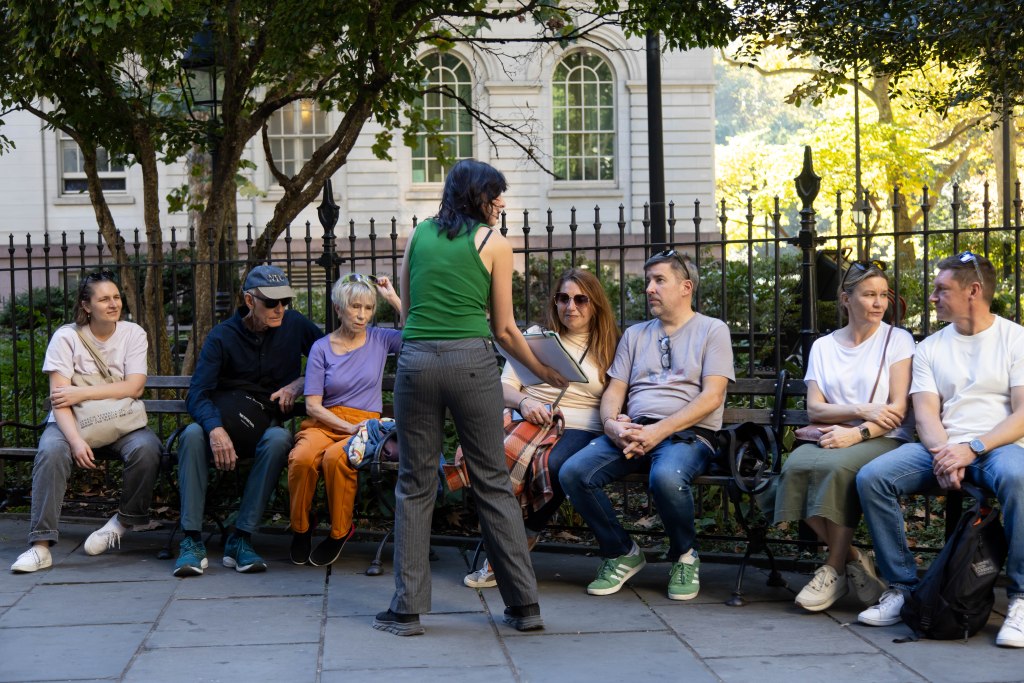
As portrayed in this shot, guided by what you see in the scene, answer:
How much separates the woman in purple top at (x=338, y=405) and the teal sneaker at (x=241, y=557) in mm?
218

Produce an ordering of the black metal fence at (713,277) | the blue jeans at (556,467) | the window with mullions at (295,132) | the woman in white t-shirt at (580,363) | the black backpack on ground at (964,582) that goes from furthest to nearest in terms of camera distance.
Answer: the window with mullions at (295,132) → the black metal fence at (713,277) → the woman in white t-shirt at (580,363) → the blue jeans at (556,467) → the black backpack on ground at (964,582)

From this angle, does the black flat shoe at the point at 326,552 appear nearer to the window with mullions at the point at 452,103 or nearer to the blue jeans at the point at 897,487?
the blue jeans at the point at 897,487

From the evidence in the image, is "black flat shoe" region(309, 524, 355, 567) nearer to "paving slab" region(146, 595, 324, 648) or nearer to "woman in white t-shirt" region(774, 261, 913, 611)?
"paving slab" region(146, 595, 324, 648)

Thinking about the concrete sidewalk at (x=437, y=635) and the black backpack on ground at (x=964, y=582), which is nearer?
the concrete sidewalk at (x=437, y=635)

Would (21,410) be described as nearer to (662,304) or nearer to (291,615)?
(291,615)

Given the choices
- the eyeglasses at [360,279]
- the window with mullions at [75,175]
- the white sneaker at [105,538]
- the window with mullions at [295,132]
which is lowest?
the white sneaker at [105,538]

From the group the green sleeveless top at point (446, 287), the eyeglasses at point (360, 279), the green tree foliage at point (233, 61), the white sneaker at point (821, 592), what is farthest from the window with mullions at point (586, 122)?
the green sleeveless top at point (446, 287)

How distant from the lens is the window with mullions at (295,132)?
2542 cm

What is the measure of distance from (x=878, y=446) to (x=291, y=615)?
2.64m

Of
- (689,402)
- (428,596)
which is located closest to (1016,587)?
(689,402)

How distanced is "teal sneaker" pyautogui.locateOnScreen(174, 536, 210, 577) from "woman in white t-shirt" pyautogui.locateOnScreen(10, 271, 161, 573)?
0.44m

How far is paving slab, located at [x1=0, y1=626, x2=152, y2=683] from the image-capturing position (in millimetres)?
4480

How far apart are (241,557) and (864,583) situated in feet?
9.70

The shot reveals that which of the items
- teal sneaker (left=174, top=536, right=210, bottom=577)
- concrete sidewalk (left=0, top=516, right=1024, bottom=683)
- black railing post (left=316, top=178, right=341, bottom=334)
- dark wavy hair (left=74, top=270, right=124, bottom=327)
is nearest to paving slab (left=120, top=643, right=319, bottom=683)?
concrete sidewalk (left=0, top=516, right=1024, bottom=683)
